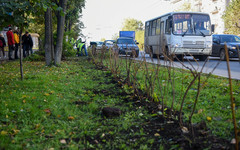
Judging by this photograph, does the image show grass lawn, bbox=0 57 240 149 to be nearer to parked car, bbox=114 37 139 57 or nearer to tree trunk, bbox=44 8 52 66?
parked car, bbox=114 37 139 57

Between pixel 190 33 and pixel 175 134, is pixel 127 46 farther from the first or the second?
pixel 190 33

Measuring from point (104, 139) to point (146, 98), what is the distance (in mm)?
1997

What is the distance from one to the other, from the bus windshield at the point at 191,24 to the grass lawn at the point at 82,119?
10.1m

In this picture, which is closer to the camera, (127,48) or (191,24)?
(127,48)

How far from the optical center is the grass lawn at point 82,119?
3.16 meters

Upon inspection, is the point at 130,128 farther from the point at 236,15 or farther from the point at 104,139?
the point at 236,15

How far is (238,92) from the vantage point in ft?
18.1

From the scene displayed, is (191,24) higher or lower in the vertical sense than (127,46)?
higher

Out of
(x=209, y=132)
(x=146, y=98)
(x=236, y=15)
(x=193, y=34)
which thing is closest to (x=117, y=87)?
(x=146, y=98)

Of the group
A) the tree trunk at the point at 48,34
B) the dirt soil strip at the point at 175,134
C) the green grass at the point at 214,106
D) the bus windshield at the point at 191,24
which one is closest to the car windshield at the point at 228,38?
the bus windshield at the point at 191,24

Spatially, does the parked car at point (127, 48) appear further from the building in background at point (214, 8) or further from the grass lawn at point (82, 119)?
the building in background at point (214, 8)

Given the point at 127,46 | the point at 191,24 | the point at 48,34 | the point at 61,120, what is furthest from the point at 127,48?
the point at 191,24

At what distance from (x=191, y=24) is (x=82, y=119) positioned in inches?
527

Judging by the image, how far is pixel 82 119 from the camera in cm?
410
